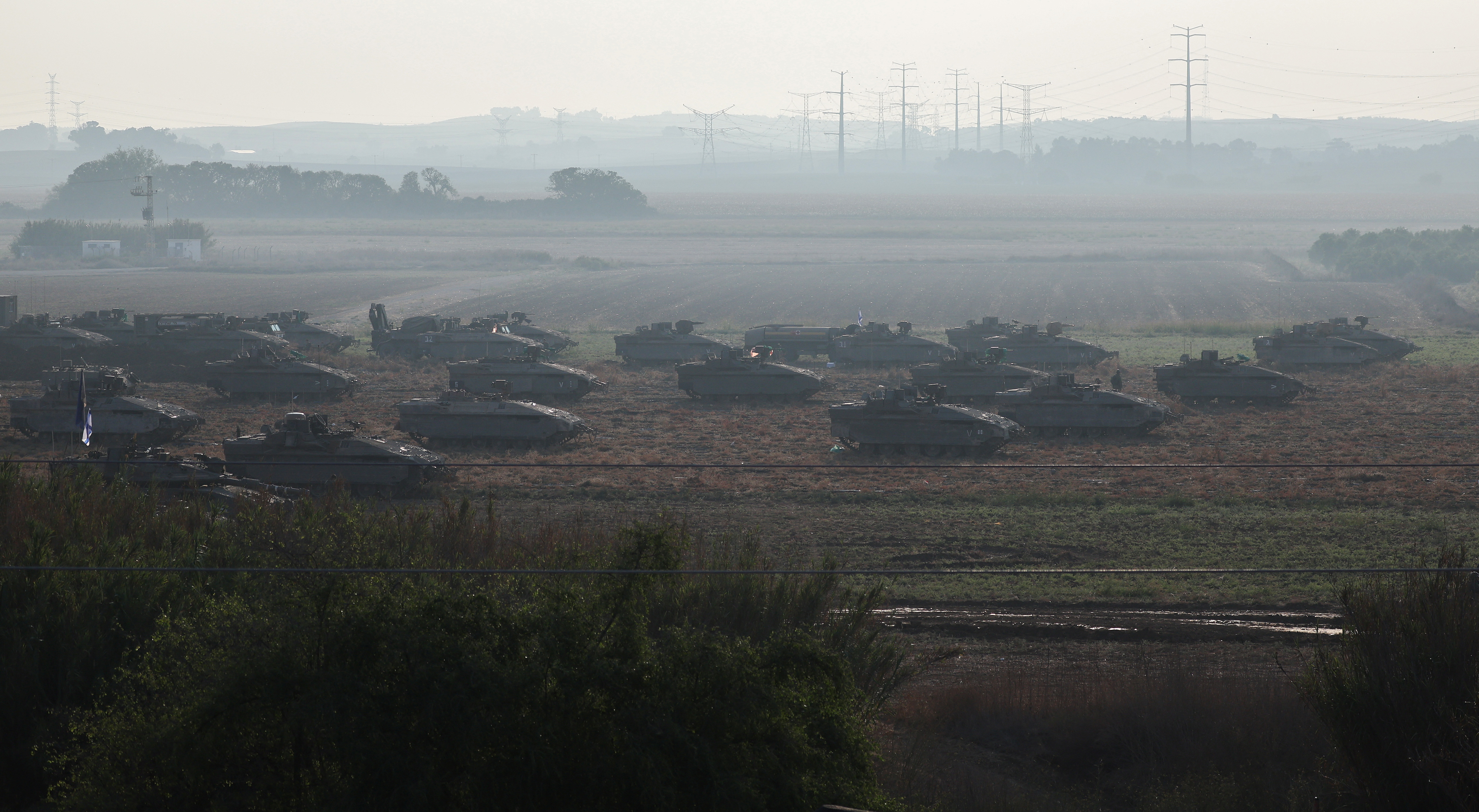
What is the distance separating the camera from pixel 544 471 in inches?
966

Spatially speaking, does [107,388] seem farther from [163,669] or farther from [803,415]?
[163,669]

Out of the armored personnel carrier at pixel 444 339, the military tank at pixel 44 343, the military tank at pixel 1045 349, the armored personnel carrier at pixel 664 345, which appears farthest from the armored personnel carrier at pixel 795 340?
the military tank at pixel 44 343

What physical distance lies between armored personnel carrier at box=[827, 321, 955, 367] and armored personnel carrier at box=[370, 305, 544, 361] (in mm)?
9818

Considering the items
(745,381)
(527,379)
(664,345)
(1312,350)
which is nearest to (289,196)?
(664,345)

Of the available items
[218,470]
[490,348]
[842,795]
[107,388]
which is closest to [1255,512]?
[842,795]

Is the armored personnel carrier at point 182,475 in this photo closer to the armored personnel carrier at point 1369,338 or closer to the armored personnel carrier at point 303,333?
the armored personnel carrier at point 303,333

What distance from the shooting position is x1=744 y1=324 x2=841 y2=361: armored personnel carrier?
1710 inches

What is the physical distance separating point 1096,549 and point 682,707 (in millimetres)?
11304

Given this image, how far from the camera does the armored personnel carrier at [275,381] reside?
34.0 meters

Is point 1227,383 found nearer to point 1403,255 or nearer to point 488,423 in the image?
point 488,423

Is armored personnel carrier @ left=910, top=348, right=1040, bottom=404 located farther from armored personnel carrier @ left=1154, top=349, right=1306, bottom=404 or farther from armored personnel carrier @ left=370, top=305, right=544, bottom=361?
armored personnel carrier @ left=370, top=305, right=544, bottom=361

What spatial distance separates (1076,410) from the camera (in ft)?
92.7

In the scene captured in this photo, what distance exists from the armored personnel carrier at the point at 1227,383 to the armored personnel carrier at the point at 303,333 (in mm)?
28074

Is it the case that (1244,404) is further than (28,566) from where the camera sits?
Yes
